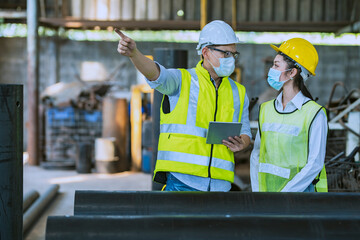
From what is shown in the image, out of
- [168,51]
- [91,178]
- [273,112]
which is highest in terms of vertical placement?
[168,51]

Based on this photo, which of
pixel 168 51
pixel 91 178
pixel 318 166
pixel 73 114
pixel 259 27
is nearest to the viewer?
pixel 318 166

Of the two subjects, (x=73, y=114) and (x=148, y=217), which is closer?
(x=148, y=217)

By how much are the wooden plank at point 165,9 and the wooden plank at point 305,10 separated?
13.9ft

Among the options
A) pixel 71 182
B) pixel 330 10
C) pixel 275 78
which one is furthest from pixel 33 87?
pixel 275 78

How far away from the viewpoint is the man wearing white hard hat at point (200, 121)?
8.77 feet

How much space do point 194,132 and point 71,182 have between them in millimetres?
6953

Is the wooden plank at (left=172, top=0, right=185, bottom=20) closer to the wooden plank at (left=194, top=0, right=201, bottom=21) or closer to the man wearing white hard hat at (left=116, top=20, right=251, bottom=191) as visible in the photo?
the wooden plank at (left=194, top=0, right=201, bottom=21)

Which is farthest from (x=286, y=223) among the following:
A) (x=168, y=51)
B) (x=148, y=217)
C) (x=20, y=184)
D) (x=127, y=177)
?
(x=127, y=177)

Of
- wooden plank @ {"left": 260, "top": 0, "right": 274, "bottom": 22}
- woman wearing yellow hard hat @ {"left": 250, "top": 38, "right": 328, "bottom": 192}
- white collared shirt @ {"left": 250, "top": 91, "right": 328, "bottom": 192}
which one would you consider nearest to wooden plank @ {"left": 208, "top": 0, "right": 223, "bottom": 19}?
wooden plank @ {"left": 260, "top": 0, "right": 274, "bottom": 22}

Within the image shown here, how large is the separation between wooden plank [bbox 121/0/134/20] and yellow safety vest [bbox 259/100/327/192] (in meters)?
12.3

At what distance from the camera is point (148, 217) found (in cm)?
137

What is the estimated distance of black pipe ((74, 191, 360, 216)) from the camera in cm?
162

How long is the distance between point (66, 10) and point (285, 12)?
698 centimetres

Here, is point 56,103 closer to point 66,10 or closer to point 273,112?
point 66,10
